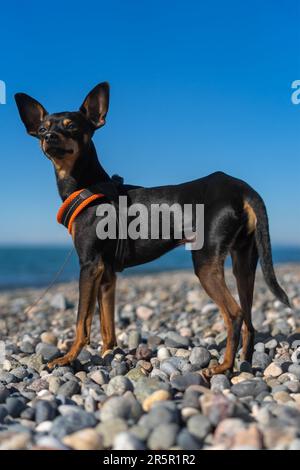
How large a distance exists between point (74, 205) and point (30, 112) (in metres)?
1.19

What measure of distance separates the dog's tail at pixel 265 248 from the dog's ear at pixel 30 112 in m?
2.41

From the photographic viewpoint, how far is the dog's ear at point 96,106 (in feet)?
18.5

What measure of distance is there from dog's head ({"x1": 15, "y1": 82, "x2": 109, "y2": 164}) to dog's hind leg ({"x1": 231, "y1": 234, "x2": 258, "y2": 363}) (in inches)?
71.7

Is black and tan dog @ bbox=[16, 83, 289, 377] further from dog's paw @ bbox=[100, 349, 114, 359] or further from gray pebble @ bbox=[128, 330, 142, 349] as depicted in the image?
gray pebble @ bbox=[128, 330, 142, 349]

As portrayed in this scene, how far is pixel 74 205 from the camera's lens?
17.4ft

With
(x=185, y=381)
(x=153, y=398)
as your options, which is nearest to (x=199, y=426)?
→ (x=153, y=398)

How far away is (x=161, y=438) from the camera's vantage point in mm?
2967

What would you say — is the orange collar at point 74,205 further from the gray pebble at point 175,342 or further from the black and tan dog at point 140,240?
the gray pebble at point 175,342

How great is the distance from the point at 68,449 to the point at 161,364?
1.97m

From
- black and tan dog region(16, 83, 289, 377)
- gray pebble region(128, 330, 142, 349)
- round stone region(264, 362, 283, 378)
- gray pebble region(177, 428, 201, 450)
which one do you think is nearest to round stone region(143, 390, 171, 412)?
gray pebble region(177, 428, 201, 450)

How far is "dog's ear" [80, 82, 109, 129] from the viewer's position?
5633 mm

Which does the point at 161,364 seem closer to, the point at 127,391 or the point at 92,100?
the point at 127,391

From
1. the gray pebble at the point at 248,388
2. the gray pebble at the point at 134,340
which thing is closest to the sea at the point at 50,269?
the gray pebble at the point at 134,340
